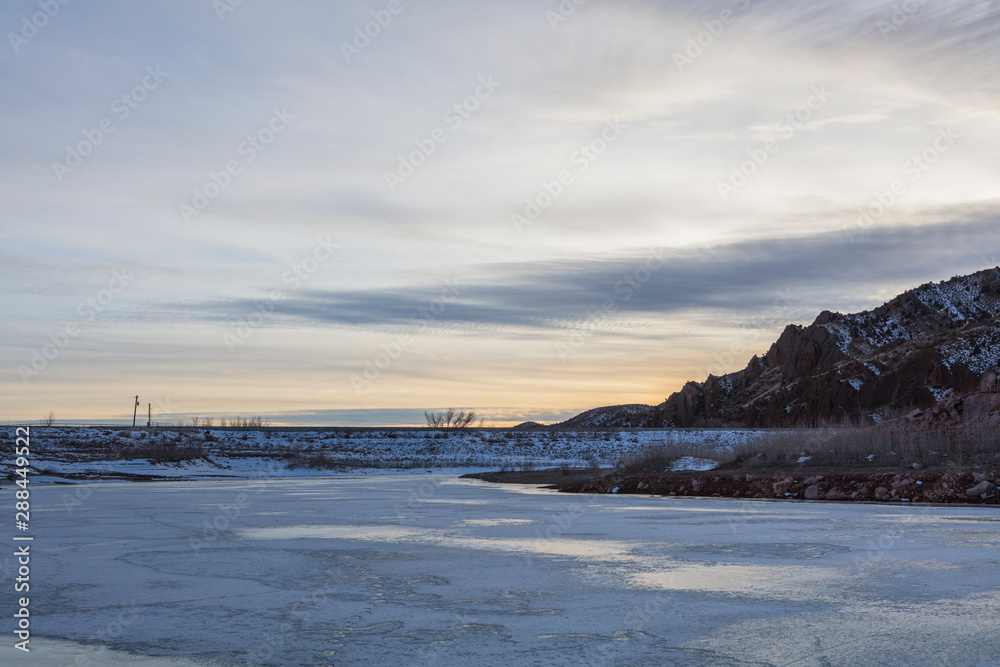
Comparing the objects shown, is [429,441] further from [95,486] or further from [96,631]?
[96,631]

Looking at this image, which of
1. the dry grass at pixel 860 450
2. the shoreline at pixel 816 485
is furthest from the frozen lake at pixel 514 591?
the dry grass at pixel 860 450

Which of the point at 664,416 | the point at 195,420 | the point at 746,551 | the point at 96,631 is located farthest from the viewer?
the point at 664,416

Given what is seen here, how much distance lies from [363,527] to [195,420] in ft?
238

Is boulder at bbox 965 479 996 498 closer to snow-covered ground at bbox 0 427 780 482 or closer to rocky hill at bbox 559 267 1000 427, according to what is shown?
snow-covered ground at bbox 0 427 780 482

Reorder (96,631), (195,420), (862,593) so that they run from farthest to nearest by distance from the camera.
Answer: (195,420)
(862,593)
(96,631)

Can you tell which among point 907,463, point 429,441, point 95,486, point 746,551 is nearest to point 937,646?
point 746,551

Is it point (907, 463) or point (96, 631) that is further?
point (907, 463)

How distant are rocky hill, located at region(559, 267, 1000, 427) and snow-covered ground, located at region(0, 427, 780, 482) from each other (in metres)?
49.3

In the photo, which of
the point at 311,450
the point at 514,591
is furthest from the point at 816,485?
the point at 311,450

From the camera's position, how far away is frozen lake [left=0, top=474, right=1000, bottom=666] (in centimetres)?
628

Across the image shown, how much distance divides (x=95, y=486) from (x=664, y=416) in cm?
12864

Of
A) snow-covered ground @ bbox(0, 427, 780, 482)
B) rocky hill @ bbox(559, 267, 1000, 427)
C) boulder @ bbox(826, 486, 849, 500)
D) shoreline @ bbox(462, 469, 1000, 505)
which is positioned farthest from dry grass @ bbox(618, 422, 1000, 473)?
rocky hill @ bbox(559, 267, 1000, 427)

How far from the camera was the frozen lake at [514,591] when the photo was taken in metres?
6.28

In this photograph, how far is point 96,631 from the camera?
6883 millimetres
